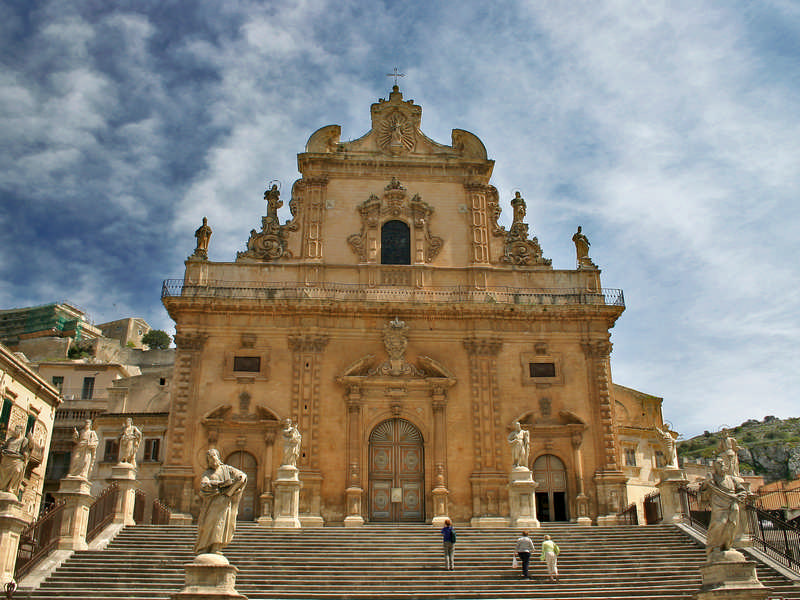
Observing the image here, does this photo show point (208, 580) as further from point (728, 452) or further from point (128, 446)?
point (728, 452)

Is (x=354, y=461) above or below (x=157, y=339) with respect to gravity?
below

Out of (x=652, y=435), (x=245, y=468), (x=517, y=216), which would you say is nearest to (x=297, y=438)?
(x=245, y=468)

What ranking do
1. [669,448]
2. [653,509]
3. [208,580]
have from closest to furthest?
[208,580], [669,448], [653,509]

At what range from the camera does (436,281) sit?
2753cm

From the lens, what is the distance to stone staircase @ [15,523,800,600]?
617 inches

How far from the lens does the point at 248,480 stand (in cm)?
2458

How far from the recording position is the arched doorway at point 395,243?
28062 mm

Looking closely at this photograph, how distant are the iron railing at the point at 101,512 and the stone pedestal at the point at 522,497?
11.4 metres

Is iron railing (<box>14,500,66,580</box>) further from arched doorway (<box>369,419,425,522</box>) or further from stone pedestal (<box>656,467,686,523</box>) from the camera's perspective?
stone pedestal (<box>656,467,686,523</box>)

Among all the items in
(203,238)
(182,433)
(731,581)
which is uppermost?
(203,238)

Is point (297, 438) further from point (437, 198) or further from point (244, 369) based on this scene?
point (437, 198)

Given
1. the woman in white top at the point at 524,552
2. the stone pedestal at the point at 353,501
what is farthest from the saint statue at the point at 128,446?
the woman in white top at the point at 524,552

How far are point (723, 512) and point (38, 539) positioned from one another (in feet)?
48.4

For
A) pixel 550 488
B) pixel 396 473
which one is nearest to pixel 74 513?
pixel 396 473
